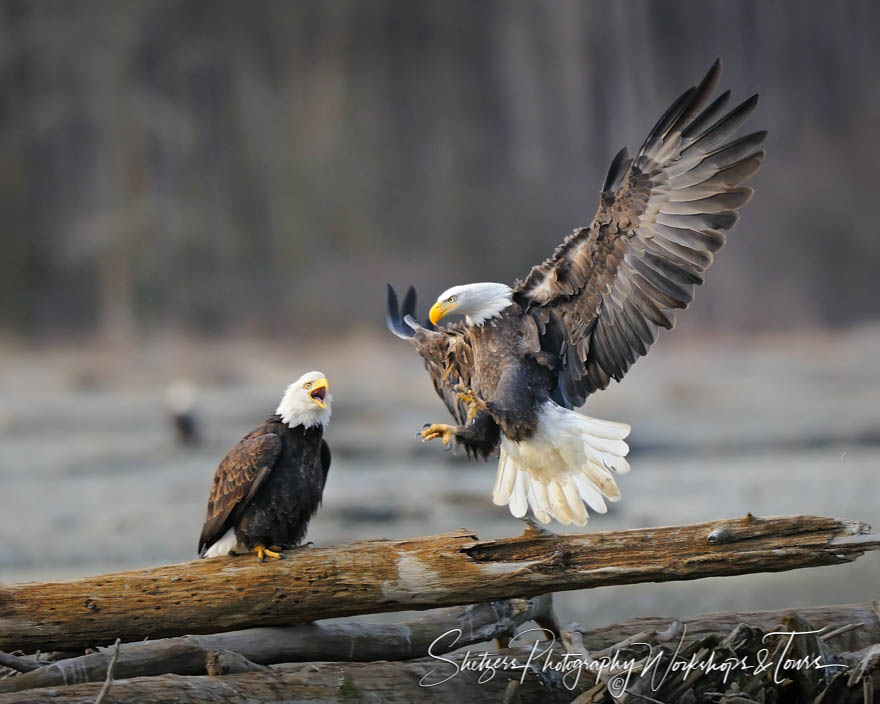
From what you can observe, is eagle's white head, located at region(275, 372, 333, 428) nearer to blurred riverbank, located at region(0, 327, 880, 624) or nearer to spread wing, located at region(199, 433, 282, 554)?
spread wing, located at region(199, 433, 282, 554)

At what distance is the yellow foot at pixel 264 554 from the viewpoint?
2375 millimetres

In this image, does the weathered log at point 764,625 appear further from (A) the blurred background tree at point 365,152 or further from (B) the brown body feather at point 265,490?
(A) the blurred background tree at point 365,152

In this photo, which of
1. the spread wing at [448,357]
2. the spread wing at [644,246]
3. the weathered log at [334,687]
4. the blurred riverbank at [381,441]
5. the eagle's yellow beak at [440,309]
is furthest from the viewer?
the blurred riverbank at [381,441]

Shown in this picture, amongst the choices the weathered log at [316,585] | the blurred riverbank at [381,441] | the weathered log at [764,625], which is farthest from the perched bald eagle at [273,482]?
the blurred riverbank at [381,441]

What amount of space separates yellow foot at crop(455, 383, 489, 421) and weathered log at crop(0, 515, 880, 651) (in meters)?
0.39

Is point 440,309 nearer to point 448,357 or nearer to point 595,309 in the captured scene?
point 448,357

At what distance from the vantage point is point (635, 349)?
2.70 m

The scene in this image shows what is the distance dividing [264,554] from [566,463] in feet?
2.61

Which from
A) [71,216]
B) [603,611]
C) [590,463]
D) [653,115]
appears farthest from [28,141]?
[590,463]

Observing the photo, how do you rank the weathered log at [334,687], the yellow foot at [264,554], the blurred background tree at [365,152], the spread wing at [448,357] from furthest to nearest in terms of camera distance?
the blurred background tree at [365,152] < the spread wing at [448,357] < the yellow foot at [264,554] < the weathered log at [334,687]

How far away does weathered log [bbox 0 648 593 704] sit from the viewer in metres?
2.12

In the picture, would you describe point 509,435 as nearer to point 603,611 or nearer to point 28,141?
point 603,611

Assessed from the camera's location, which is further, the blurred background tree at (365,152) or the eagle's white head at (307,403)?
the blurred background tree at (365,152)

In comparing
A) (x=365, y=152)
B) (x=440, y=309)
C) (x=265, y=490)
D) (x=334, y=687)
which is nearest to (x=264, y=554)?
(x=265, y=490)
